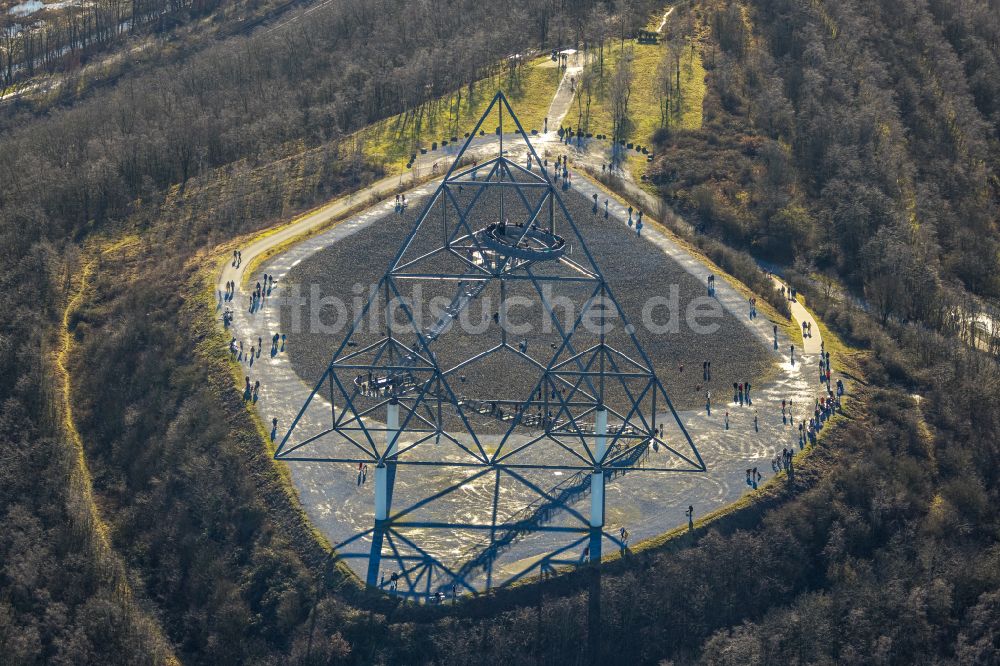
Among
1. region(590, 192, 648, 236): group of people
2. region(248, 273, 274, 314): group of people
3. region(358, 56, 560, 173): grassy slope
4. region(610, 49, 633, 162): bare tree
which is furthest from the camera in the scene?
region(610, 49, 633, 162): bare tree

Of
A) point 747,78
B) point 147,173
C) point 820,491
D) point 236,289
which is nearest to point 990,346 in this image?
point 820,491

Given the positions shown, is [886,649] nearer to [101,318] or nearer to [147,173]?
[101,318]

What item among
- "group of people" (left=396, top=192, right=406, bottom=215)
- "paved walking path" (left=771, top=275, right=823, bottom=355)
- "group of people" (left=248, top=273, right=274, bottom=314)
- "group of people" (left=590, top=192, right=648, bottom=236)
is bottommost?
"paved walking path" (left=771, top=275, right=823, bottom=355)

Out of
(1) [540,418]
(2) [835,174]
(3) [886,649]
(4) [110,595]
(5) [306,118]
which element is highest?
(5) [306,118]

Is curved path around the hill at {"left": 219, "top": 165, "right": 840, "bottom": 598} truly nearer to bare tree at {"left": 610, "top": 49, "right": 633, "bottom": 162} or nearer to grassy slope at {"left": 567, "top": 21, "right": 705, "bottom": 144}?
bare tree at {"left": 610, "top": 49, "right": 633, "bottom": 162}

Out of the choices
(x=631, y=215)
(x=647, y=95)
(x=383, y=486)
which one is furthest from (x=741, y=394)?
(x=647, y=95)

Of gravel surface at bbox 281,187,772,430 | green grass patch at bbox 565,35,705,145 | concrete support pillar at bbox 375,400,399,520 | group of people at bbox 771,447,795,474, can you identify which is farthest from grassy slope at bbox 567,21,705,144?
concrete support pillar at bbox 375,400,399,520
